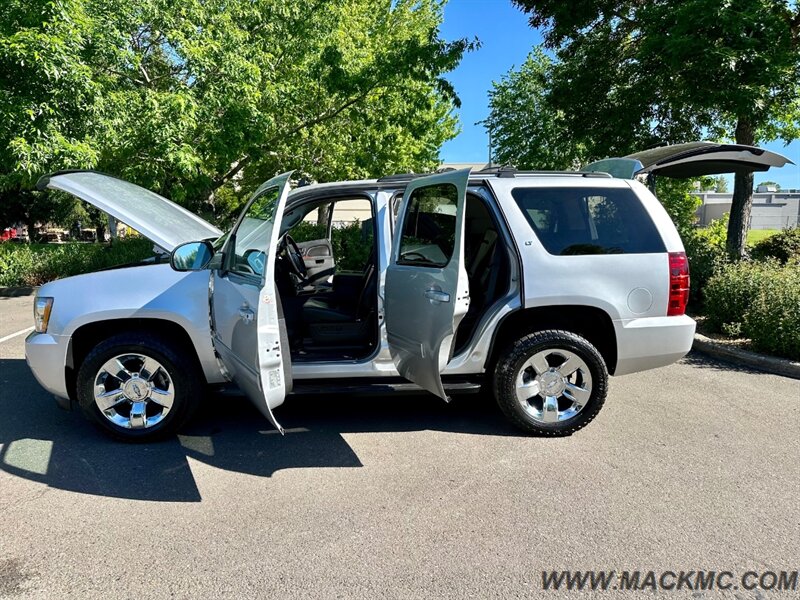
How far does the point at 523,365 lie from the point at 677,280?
4.24 feet

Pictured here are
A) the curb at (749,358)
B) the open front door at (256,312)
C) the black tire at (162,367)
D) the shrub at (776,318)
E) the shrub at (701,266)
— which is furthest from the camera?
the shrub at (701,266)

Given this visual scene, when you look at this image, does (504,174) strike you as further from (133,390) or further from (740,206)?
(740,206)

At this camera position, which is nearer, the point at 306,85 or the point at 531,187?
the point at 531,187

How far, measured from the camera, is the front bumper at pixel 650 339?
13.1 ft

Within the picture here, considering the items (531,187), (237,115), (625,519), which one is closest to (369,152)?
(237,115)

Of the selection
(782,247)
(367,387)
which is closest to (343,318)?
(367,387)

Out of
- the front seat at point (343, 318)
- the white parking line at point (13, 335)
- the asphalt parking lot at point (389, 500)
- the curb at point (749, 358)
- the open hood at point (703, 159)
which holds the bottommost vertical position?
the asphalt parking lot at point (389, 500)

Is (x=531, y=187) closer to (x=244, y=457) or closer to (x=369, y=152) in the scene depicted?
(x=244, y=457)

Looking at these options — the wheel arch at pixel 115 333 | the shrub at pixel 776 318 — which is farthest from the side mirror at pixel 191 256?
the shrub at pixel 776 318

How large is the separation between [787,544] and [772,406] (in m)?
2.31

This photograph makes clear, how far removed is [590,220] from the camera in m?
4.04

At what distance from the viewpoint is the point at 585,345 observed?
395cm

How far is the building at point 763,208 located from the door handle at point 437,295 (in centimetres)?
3640

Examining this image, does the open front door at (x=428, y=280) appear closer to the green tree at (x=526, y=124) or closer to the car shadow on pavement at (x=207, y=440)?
the car shadow on pavement at (x=207, y=440)
